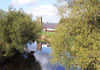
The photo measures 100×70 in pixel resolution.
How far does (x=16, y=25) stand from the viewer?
11.7 m

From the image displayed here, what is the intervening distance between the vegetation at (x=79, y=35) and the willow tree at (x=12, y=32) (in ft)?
16.6

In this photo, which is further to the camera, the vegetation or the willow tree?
the willow tree

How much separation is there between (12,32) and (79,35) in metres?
7.50

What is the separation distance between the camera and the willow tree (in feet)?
37.1

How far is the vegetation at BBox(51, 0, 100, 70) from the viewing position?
6301 millimetres

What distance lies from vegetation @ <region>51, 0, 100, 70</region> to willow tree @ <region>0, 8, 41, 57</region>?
5.07 m

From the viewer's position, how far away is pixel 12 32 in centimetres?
1159

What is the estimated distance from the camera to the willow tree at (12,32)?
37.1 ft

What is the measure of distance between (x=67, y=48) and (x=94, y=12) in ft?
9.55

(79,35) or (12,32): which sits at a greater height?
(79,35)

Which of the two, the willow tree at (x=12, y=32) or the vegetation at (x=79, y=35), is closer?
the vegetation at (x=79, y=35)

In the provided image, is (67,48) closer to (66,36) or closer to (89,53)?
(66,36)

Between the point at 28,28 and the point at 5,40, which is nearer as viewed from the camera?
the point at 5,40

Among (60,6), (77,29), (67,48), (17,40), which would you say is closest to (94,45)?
(77,29)
